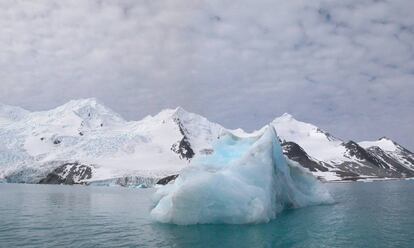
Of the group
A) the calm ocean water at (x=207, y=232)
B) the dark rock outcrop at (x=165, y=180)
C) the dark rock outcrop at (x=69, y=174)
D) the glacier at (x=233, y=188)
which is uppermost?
the dark rock outcrop at (x=69, y=174)

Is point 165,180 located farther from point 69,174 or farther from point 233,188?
point 233,188

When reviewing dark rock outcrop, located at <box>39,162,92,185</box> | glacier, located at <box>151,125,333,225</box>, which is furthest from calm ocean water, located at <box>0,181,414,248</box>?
dark rock outcrop, located at <box>39,162,92,185</box>

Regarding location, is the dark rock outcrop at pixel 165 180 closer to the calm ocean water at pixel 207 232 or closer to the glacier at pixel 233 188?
the glacier at pixel 233 188

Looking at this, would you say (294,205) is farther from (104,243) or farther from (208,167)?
(104,243)

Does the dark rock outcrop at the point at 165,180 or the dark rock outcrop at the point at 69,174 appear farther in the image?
the dark rock outcrop at the point at 69,174

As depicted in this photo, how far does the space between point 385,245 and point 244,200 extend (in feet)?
34.0

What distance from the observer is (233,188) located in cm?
3019

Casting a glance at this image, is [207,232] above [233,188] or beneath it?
beneath


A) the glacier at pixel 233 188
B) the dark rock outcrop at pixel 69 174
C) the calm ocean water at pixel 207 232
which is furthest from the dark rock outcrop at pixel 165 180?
the calm ocean water at pixel 207 232

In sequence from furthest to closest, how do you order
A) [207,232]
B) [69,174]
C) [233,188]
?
[69,174], [233,188], [207,232]

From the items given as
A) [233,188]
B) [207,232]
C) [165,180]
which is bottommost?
[207,232]

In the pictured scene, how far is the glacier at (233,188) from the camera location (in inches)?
1166

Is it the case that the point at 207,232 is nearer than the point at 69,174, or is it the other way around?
the point at 207,232

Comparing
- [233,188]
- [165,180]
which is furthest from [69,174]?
[233,188]
